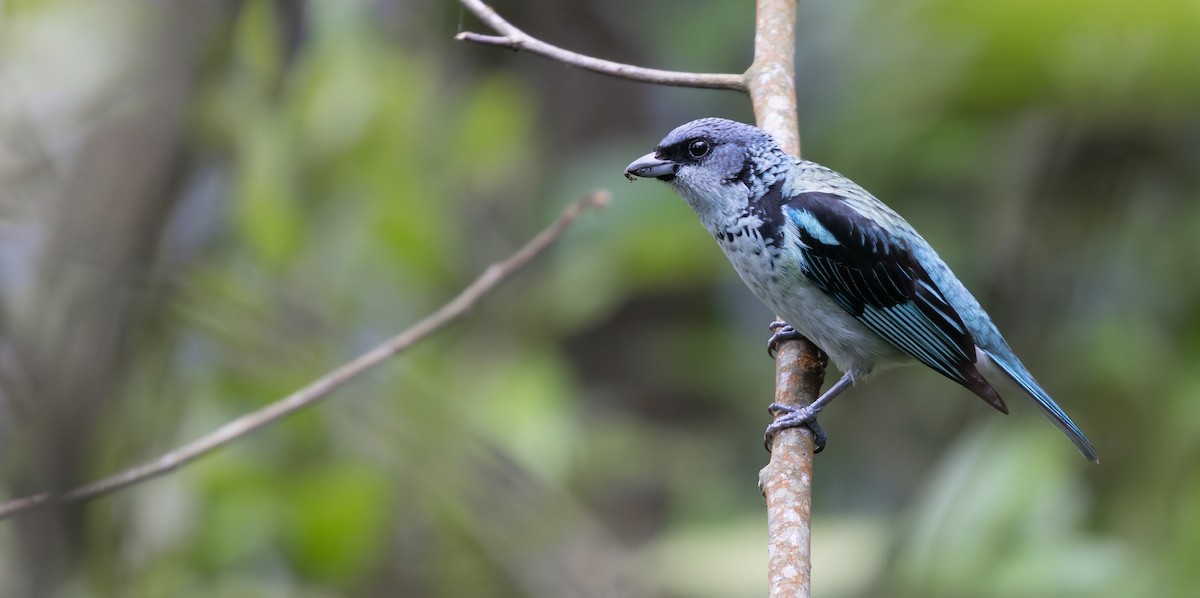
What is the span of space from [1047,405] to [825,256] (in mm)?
921

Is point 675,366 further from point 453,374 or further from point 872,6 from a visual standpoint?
point 872,6

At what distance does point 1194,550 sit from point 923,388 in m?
2.44

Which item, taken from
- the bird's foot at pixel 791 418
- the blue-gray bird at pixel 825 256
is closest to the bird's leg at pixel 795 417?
the bird's foot at pixel 791 418

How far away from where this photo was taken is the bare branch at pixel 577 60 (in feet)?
10.9

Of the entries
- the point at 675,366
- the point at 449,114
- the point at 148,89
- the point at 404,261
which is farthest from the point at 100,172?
the point at 675,366

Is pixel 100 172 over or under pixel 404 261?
under

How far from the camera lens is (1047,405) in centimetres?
403

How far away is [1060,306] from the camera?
17.6ft

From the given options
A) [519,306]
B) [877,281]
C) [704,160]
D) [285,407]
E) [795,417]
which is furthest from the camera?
[519,306]

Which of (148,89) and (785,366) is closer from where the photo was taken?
(148,89)

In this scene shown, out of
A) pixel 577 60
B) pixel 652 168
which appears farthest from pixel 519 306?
pixel 577 60

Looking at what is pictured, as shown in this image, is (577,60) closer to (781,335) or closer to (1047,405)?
(781,335)

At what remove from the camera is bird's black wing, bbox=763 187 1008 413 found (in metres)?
3.84

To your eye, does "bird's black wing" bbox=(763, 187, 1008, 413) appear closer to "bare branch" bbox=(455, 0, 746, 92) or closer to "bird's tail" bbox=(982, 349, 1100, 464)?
"bird's tail" bbox=(982, 349, 1100, 464)
